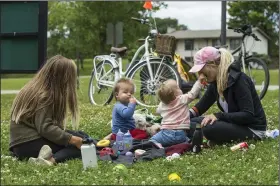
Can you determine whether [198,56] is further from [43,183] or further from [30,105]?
[43,183]

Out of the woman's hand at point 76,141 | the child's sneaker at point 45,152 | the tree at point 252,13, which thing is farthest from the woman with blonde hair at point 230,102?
the tree at point 252,13

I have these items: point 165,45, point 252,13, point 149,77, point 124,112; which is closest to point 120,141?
point 124,112

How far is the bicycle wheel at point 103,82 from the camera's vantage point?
30.8ft

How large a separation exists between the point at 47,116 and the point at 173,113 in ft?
4.99

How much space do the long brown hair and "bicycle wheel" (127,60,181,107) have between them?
338 cm

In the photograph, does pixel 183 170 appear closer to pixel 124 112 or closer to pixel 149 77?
pixel 124 112

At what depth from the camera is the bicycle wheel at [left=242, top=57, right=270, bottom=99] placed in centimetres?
898

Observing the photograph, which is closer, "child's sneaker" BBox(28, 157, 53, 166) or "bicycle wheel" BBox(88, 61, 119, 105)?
"child's sneaker" BBox(28, 157, 53, 166)

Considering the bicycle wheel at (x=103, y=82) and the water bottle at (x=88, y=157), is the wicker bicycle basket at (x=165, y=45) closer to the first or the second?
the bicycle wheel at (x=103, y=82)

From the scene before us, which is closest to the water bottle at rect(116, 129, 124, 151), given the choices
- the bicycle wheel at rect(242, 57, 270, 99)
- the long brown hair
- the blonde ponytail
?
the long brown hair

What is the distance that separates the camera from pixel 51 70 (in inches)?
187

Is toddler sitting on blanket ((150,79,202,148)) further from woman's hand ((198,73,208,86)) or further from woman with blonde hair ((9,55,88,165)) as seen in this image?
woman with blonde hair ((9,55,88,165))

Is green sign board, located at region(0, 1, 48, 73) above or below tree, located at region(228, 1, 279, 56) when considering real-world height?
below

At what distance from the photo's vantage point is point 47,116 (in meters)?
4.57
